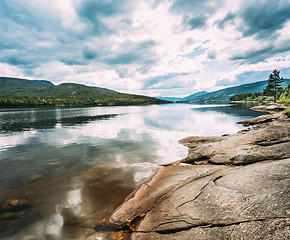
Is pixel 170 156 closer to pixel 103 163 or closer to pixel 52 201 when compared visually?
pixel 103 163

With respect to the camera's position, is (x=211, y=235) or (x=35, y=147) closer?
(x=211, y=235)

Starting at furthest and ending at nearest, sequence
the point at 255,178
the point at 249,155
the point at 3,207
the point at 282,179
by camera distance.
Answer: the point at 249,155 < the point at 3,207 < the point at 255,178 < the point at 282,179

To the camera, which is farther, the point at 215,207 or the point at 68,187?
the point at 68,187

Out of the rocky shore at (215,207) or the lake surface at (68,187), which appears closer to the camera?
the rocky shore at (215,207)

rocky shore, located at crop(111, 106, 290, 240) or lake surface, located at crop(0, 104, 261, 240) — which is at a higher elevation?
rocky shore, located at crop(111, 106, 290, 240)

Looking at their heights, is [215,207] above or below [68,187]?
above

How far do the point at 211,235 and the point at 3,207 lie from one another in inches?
436

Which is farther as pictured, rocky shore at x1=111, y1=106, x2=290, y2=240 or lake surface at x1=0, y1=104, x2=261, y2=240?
lake surface at x1=0, y1=104, x2=261, y2=240

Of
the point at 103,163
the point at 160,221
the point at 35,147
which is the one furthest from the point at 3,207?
the point at 35,147

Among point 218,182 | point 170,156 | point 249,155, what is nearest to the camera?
point 218,182

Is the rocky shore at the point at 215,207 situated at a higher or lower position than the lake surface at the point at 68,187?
higher

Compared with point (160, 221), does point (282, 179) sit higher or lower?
higher

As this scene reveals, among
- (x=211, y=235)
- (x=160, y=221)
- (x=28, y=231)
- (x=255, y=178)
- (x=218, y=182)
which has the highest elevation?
(x=255, y=178)

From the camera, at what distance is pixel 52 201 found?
911 centimetres
